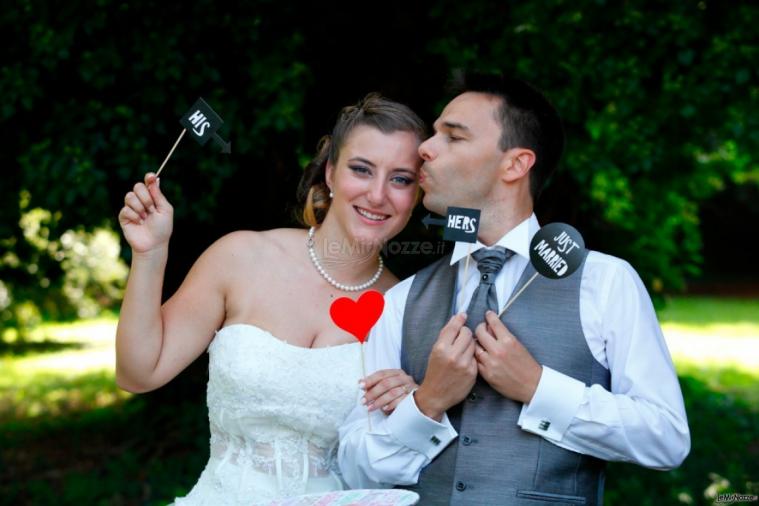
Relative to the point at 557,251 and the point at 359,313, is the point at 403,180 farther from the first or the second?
the point at 557,251

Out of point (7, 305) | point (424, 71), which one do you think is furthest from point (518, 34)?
point (7, 305)

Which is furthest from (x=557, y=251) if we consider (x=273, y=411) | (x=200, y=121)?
(x=200, y=121)

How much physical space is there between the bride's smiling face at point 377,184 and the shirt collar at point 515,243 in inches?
13.1

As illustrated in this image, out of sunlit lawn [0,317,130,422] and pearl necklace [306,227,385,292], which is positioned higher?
pearl necklace [306,227,385,292]

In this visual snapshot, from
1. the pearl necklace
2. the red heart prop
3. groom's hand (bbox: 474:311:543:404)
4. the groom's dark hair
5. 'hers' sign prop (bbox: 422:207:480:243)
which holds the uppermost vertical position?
the groom's dark hair

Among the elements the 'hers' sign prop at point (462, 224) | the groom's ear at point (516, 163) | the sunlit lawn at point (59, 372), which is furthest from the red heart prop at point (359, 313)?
the sunlit lawn at point (59, 372)

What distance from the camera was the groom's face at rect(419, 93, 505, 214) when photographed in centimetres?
278

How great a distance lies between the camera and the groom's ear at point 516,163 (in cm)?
280

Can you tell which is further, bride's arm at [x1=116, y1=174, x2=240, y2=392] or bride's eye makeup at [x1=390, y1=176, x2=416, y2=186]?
bride's eye makeup at [x1=390, y1=176, x2=416, y2=186]

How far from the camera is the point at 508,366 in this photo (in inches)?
97.4

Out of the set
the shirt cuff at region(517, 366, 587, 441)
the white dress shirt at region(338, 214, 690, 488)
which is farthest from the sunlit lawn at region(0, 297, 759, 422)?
the shirt cuff at region(517, 366, 587, 441)

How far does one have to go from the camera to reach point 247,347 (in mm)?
2961

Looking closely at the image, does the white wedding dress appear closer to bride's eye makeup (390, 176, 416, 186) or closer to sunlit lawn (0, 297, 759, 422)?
bride's eye makeup (390, 176, 416, 186)

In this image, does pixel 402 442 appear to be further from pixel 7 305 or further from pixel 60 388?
pixel 7 305
